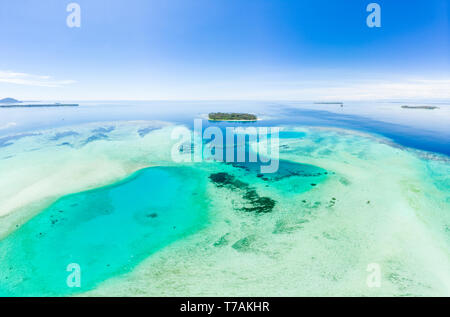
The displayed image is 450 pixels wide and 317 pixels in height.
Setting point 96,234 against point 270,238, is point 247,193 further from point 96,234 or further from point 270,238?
point 96,234

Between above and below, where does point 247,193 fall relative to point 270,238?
above

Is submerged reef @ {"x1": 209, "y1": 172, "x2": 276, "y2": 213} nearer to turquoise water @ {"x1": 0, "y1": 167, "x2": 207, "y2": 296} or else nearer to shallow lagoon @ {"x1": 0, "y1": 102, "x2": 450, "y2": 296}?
shallow lagoon @ {"x1": 0, "y1": 102, "x2": 450, "y2": 296}

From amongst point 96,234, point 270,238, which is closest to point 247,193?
point 270,238

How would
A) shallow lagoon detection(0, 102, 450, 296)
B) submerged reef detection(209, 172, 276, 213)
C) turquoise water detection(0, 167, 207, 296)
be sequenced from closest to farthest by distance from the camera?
shallow lagoon detection(0, 102, 450, 296) → turquoise water detection(0, 167, 207, 296) → submerged reef detection(209, 172, 276, 213)

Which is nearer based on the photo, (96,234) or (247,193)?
(96,234)

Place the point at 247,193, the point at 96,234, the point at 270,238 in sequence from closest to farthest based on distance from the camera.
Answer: the point at 270,238
the point at 96,234
the point at 247,193

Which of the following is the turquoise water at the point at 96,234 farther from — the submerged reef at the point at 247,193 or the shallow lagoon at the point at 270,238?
the submerged reef at the point at 247,193

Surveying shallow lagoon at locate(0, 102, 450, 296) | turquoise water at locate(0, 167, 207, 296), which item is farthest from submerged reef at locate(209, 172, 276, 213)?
turquoise water at locate(0, 167, 207, 296)

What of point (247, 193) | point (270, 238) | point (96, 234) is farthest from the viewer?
point (247, 193)

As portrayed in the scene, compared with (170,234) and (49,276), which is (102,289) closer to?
(49,276)
